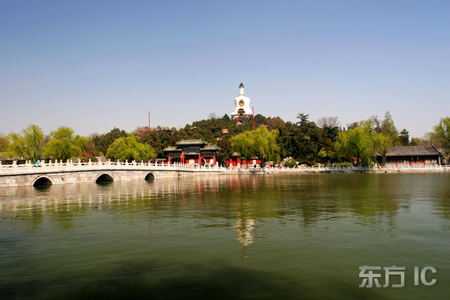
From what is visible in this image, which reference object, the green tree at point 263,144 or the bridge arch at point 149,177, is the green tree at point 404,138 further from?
the bridge arch at point 149,177

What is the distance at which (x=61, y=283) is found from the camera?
245 inches

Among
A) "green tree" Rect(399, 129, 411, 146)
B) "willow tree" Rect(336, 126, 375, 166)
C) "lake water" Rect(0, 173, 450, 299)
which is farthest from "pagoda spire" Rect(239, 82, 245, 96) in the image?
"lake water" Rect(0, 173, 450, 299)

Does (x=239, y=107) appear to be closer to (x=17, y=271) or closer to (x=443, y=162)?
(x=443, y=162)

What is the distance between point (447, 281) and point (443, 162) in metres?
63.1

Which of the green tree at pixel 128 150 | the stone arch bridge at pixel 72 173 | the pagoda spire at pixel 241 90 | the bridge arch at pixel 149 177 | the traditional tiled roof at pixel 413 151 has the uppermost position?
the pagoda spire at pixel 241 90

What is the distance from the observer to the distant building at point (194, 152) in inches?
2611

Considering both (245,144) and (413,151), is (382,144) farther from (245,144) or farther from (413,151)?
(245,144)

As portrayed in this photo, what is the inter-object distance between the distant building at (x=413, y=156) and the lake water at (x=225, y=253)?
49484 millimetres

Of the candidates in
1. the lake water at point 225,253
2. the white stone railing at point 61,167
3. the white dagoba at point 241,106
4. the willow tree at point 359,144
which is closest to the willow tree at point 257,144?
the willow tree at point 359,144

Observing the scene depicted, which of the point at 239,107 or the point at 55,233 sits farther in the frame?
the point at 239,107

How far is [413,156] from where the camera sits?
59.8 m

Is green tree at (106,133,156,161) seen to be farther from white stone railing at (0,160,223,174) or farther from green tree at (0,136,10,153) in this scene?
green tree at (0,136,10,153)

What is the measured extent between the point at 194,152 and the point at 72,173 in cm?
3655

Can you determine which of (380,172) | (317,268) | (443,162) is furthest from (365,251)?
(443,162)
